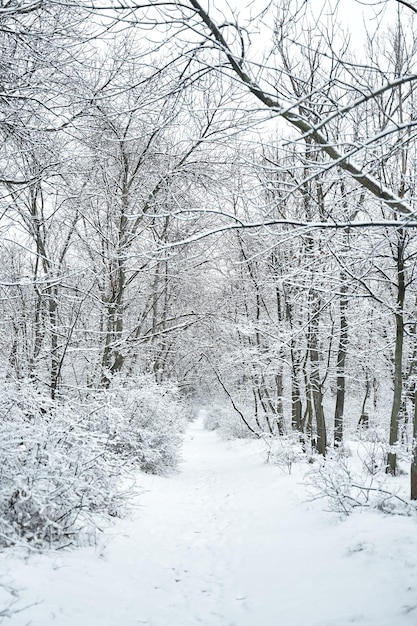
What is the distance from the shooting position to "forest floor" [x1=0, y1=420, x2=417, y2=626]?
305 cm

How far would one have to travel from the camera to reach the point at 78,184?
812 cm

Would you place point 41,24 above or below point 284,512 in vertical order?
above

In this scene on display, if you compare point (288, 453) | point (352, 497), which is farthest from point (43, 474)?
point (288, 453)

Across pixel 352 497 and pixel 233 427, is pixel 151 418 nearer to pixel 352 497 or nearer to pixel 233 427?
pixel 352 497

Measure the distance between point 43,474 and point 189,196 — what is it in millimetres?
5874

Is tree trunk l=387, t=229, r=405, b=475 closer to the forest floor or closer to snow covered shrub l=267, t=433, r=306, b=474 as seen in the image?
the forest floor

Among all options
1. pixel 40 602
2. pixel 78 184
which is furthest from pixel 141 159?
pixel 40 602

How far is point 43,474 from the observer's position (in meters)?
3.89

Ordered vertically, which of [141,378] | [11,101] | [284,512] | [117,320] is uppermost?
[11,101]

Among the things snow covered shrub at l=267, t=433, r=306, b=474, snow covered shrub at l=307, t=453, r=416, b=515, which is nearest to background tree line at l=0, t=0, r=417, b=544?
snow covered shrub at l=267, t=433, r=306, b=474

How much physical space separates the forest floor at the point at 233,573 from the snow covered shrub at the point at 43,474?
0.29 metres

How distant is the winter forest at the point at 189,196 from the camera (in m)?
3.21

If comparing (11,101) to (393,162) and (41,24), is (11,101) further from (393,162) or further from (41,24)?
(393,162)

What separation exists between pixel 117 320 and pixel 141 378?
5.16 ft
